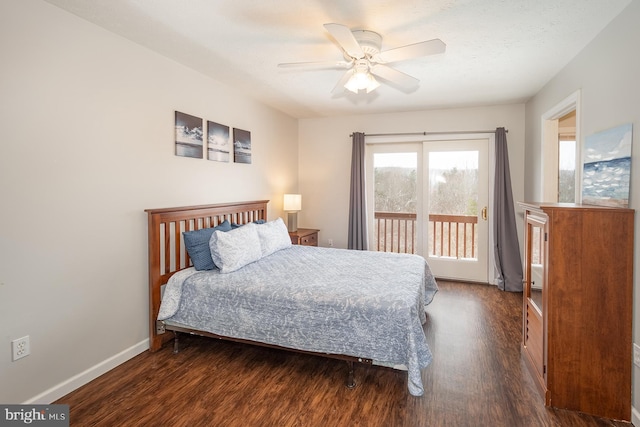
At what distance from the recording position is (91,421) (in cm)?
194

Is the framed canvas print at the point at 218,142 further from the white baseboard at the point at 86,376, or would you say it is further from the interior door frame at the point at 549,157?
the interior door frame at the point at 549,157

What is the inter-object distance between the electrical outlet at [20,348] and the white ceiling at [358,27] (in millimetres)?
2080

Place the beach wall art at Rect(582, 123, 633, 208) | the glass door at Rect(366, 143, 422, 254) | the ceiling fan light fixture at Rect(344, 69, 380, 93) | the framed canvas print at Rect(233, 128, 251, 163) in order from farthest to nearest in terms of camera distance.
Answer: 1. the glass door at Rect(366, 143, 422, 254)
2. the framed canvas print at Rect(233, 128, 251, 163)
3. the ceiling fan light fixture at Rect(344, 69, 380, 93)
4. the beach wall art at Rect(582, 123, 633, 208)

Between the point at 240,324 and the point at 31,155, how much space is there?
1721mm

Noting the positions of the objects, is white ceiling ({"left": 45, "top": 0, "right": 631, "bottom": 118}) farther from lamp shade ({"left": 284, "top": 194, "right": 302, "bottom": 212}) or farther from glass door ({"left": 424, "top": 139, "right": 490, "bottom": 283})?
lamp shade ({"left": 284, "top": 194, "right": 302, "bottom": 212})

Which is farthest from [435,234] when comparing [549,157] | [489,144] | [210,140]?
[210,140]

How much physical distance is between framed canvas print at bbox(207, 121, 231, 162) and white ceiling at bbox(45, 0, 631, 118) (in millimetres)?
504

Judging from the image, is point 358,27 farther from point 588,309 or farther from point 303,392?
point 303,392

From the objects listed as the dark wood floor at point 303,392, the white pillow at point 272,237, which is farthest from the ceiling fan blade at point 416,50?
the dark wood floor at point 303,392

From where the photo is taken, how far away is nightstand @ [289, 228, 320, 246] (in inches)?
183

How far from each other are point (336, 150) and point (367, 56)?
2860 millimetres

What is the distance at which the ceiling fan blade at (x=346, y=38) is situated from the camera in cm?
190

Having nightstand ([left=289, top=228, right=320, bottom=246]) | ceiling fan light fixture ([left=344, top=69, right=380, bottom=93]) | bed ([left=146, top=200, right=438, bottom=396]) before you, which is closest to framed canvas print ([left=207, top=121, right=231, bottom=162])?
bed ([left=146, top=200, right=438, bottom=396])

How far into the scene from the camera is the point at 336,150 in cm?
536
